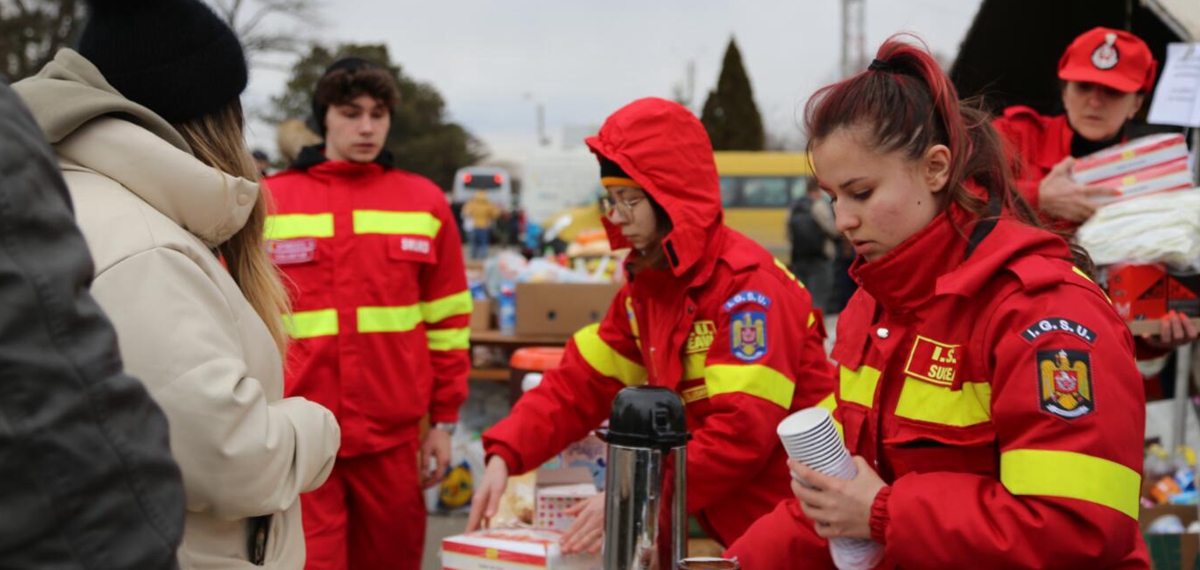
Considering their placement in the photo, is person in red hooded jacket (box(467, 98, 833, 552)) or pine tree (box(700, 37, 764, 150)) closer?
person in red hooded jacket (box(467, 98, 833, 552))

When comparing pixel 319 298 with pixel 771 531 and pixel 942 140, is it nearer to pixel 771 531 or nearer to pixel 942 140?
pixel 771 531

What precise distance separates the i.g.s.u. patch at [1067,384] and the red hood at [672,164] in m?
1.31

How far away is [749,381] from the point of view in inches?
105

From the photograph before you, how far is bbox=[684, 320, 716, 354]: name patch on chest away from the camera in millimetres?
2844

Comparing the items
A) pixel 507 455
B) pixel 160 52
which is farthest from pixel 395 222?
pixel 160 52

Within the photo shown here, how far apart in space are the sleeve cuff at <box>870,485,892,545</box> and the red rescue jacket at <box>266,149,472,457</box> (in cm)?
250

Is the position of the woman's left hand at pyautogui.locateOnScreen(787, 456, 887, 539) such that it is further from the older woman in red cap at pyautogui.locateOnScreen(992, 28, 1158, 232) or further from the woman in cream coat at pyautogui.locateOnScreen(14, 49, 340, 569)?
the older woman in red cap at pyautogui.locateOnScreen(992, 28, 1158, 232)

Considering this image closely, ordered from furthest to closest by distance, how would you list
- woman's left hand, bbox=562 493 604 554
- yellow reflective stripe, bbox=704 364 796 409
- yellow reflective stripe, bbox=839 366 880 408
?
1. yellow reflective stripe, bbox=704 364 796 409
2. woman's left hand, bbox=562 493 604 554
3. yellow reflective stripe, bbox=839 366 880 408

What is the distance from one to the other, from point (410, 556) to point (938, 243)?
2.75 metres

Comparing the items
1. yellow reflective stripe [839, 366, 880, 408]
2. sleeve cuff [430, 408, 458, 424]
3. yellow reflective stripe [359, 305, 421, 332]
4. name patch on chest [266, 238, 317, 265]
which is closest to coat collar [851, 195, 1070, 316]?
yellow reflective stripe [839, 366, 880, 408]

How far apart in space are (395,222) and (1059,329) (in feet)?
9.30

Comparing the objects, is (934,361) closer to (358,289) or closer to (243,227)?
(243,227)

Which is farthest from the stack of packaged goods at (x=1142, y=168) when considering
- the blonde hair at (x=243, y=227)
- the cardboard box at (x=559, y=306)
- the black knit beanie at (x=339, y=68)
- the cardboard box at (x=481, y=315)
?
the cardboard box at (x=481, y=315)

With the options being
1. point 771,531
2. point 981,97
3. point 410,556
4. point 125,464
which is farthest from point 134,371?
point 410,556
